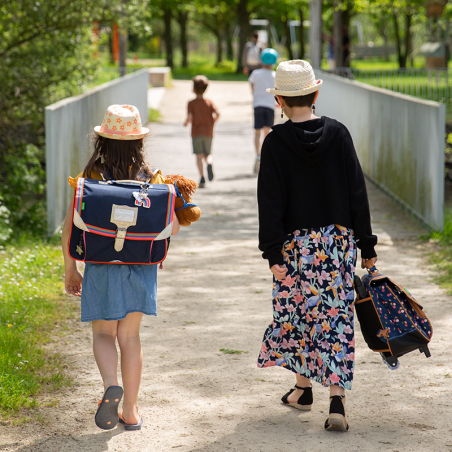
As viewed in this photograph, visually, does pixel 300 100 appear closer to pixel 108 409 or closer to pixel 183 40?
pixel 108 409

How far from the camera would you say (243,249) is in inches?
293

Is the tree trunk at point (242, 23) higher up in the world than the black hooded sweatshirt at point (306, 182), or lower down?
higher up

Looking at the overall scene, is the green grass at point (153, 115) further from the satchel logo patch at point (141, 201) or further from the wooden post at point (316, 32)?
the satchel logo patch at point (141, 201)

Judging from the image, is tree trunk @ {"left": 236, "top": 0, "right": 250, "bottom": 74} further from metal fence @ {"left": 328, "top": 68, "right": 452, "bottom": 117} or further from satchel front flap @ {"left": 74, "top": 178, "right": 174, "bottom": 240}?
satchel front flap @ {"left": 74, "top": 178, "right": 174, "bottom": 240}

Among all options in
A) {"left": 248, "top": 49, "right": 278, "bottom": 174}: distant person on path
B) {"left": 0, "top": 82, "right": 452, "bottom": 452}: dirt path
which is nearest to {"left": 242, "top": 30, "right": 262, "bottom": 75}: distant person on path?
{"left": 248, "top": 49, "right": 278, "bottom": 174}: distant person on path

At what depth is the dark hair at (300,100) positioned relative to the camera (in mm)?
3518

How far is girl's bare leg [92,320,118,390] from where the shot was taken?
11.2 feet

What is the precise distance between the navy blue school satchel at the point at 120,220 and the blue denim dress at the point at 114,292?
0.10 metres

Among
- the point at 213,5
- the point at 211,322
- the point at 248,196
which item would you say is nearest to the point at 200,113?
the point at 248,196

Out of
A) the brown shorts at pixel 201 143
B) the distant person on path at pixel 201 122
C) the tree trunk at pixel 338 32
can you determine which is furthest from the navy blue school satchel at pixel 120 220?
the tree trunk at pixel 338 32

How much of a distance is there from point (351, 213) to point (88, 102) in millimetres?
6774

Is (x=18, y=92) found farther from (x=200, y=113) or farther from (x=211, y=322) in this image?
(x=211, y=322)

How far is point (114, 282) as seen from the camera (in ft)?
11.0

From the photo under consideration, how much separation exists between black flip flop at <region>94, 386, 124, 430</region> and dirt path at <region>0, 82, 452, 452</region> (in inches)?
6.7
